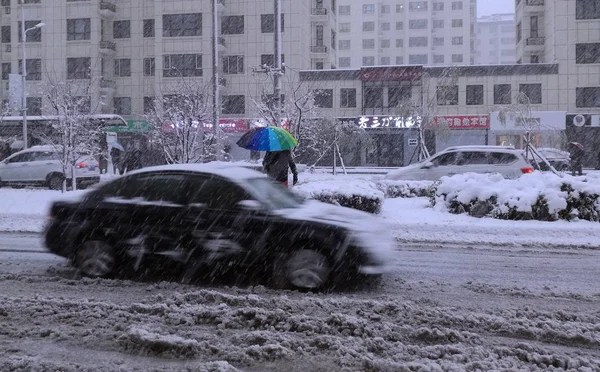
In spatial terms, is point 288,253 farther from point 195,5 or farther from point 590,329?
point 195,5

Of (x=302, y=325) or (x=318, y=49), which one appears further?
(x=318, y=49)

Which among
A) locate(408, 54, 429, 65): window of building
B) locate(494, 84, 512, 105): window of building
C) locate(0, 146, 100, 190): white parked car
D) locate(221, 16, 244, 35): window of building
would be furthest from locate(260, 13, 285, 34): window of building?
locate(408, 54, 429, 65): window of building

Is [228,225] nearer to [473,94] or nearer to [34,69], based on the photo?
[473,94]

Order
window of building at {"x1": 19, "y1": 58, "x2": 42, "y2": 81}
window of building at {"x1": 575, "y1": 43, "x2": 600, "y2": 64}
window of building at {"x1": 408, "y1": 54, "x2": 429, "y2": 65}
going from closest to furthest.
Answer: window of building at {"x1": 575, "y1": 43, "x2": 600, "y2": 64}
window of building at {"x1": 19, "y1": 58, "x2": 42, "y2": 81}
window of building at {"x1": 408, "y1": 54, "x2": 429, "y2": 65}

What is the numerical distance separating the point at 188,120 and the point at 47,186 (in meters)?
7.19

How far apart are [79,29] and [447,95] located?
26233 millimetres

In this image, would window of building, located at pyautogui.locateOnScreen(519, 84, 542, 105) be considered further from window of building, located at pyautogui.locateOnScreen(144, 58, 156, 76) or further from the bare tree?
the bare tree

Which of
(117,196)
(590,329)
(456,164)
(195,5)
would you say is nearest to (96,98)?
(195,5)

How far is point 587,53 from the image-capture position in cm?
4262

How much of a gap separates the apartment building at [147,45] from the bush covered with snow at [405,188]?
28685mm

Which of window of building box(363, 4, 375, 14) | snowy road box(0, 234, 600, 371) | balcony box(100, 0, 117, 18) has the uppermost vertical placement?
window of building box(363, 4, 375, 14)

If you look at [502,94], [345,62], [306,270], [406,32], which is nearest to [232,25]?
[502,94]

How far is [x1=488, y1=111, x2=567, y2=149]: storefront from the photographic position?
127 ft

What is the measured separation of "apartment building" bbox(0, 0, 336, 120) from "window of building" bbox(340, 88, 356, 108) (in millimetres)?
3514
